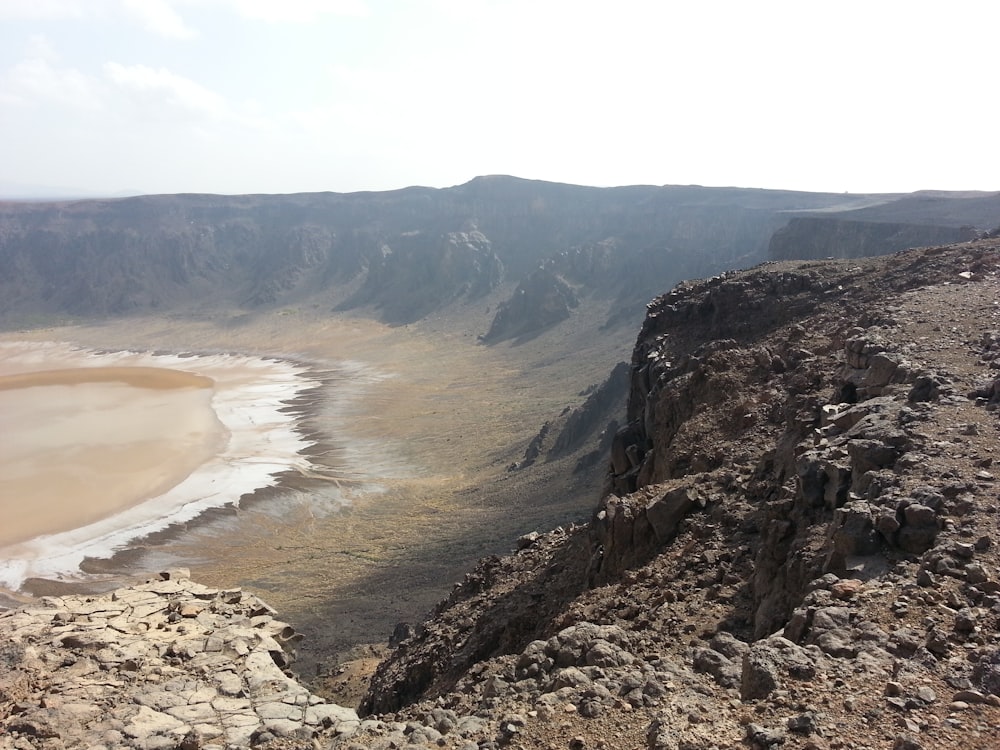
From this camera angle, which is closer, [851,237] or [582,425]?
[582,425]

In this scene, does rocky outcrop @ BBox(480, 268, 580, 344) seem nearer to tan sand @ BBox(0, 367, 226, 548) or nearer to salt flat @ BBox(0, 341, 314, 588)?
salt flat @ BBox(0, 341, 314, 588)

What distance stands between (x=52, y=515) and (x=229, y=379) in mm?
37674

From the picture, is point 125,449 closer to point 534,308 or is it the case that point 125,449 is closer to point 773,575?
point 773,575

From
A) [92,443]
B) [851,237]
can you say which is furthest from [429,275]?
[92,443]

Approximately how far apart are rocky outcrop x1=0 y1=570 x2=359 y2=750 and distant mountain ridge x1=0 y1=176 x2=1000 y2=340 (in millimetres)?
69305

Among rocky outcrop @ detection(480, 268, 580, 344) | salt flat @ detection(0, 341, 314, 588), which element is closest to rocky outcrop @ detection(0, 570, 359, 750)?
salt flat @ detection(0, 341, 314, 588)

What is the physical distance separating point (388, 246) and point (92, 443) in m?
83.3

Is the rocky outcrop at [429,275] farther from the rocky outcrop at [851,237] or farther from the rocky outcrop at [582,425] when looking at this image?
the rocky outcrop at [582,425]

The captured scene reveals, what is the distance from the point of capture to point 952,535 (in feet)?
27.8

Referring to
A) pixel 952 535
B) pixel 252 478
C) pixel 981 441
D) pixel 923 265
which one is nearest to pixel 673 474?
pixel 981 441

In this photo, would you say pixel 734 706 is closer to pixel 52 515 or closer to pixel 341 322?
pixel 52 515

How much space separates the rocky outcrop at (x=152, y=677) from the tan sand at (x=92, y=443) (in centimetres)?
2513

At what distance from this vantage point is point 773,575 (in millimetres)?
9914

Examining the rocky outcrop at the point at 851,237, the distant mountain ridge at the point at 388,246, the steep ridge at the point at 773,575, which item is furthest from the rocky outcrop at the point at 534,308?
the steep ridge at the point at 773,575
